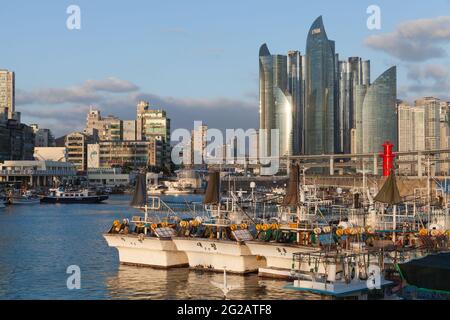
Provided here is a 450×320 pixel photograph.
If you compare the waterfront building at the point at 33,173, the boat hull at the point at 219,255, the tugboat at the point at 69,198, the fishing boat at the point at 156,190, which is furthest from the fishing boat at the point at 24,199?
the boat hull at the point at 219,255

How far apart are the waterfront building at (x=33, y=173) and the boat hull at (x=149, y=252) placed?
5440 inches

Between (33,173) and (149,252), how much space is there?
140 meters

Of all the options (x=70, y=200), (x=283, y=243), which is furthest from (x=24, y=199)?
(x=283, y=243)

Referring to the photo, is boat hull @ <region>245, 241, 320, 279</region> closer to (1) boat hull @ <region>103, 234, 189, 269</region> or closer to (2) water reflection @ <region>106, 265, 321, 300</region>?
(2) water reflection @ <region>106, 265, 321, 300</region>

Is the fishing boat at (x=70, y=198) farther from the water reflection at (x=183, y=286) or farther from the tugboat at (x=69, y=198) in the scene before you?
the water reflection at (x=183, y=286)

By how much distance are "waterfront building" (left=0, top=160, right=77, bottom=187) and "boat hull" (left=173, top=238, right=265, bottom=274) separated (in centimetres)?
14181

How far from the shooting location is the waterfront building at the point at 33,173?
171 meters

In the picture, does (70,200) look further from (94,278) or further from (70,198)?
(94,278)

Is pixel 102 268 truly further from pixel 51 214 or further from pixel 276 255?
pixel 51 214
